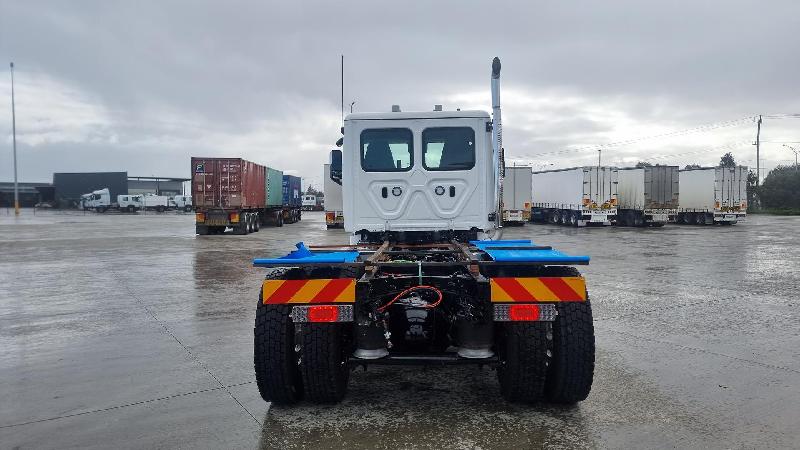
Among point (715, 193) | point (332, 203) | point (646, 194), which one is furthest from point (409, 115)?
point (715, 193)

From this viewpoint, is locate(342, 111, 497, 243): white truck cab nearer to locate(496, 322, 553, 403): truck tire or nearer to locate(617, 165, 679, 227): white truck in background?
locate(496, 322, 553, 403): truck tire

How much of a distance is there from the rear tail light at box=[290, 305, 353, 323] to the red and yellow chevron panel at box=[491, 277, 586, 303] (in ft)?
3.78

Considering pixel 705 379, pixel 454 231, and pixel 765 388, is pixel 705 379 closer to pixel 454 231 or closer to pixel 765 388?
pixel 765 388

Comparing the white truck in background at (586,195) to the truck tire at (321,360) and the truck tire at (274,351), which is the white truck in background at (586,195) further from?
the truck tire at (274,351)

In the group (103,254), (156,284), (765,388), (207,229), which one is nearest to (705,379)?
(765,388)

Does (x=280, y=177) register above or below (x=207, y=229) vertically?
above

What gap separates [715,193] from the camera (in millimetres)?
34656

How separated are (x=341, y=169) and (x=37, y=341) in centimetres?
449

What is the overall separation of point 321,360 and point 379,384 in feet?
3.44

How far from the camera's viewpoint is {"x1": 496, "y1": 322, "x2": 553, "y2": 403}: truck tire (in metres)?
4.59

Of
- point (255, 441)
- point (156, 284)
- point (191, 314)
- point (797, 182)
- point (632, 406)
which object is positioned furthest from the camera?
point (797, 182)

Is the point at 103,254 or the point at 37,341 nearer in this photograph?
the point at 37,341

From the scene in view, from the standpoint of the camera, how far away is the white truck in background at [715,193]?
34.5m

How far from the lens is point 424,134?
6660mm
